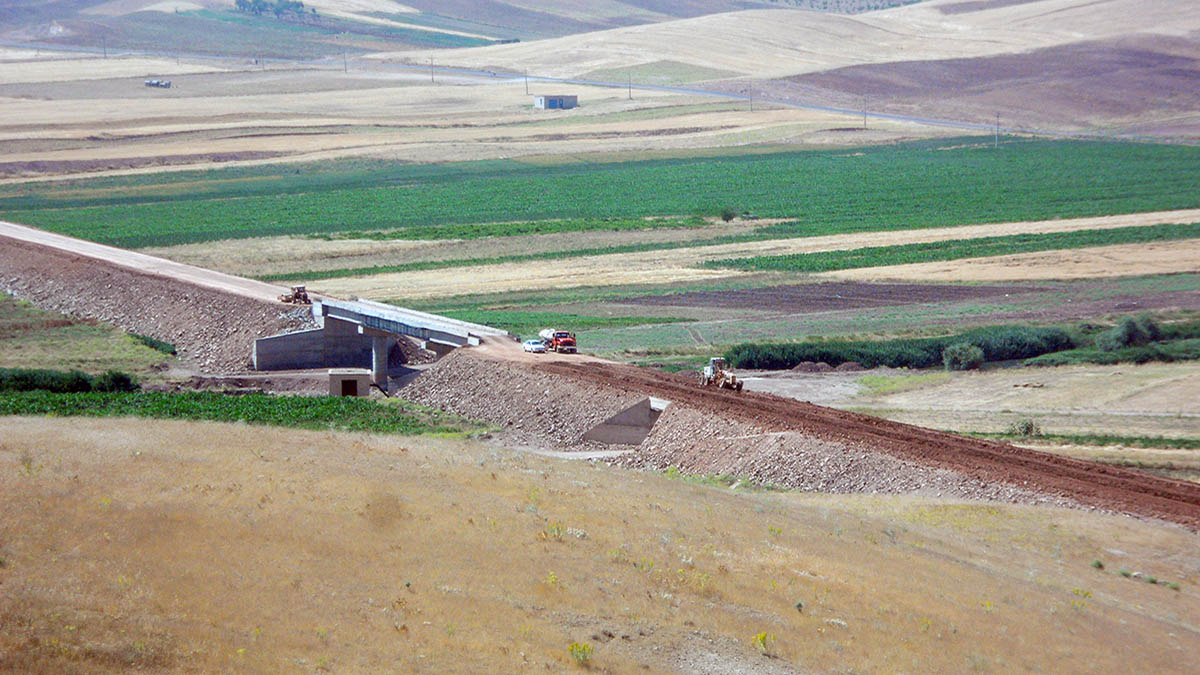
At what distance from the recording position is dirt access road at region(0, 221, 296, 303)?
7535 cm

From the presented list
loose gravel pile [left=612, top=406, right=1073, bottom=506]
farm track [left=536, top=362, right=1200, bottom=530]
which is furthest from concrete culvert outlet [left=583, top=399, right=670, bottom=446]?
loose gravel pile [left=612, top=406, right=1073, bottom=506]

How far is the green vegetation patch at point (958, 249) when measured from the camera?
90.4 metres

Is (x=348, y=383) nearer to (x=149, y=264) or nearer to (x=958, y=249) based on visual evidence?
(x=149, y=264)

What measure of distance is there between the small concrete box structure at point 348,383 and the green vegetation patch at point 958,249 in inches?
1494

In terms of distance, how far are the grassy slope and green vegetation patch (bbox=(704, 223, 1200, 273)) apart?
39658 millimetres

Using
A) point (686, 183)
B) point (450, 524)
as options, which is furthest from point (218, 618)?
point (686, 183)

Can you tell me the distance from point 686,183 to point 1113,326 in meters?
64.6

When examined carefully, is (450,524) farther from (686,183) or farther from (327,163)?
(327,163)

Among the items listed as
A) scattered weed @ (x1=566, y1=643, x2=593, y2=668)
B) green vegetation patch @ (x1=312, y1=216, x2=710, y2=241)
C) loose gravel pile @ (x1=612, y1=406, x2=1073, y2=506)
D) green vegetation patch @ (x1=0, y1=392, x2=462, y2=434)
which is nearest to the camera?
scattered weed @ (x1=566, y1=643, x2=593, y2=668)

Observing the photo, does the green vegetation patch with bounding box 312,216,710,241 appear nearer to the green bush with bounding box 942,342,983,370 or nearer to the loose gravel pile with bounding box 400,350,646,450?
the loose gravel pile with bounding box 400,350,646,450

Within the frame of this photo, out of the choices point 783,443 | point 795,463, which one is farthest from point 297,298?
point 795,463

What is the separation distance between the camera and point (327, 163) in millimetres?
143375

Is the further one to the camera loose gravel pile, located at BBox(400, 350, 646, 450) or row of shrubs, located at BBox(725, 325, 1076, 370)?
row of shrubs, located at BBox(725, 325, 1076, 370)

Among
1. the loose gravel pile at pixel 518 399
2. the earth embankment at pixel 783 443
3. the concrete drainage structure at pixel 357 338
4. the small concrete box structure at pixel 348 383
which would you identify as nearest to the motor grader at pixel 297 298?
the concrete drainage structure at pixel 357 338
